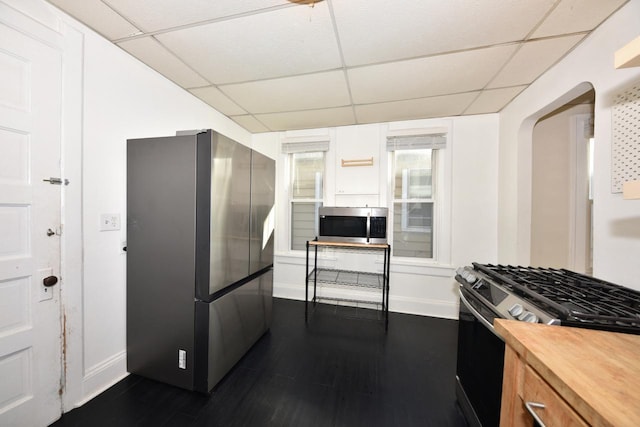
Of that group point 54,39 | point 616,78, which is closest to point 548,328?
point 616,78

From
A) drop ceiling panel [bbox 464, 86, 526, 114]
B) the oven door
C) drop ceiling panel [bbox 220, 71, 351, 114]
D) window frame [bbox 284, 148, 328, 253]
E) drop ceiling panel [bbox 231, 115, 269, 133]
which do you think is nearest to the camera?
the oven door

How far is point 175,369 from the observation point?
5.35ft

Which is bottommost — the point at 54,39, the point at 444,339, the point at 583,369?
the point at 444,339

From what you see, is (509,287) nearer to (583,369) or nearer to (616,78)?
(583,369)

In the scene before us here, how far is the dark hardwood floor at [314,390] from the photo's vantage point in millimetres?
1452

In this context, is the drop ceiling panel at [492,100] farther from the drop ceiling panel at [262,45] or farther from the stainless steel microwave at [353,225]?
the drop ceiling panel at [262,45]

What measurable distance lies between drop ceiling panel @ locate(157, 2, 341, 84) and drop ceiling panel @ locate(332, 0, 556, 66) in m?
0.15

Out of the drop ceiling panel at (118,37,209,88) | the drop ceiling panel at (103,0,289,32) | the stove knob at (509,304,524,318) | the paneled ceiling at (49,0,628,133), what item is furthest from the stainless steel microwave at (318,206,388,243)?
the drop ceiling panel at (103,0,289,32)

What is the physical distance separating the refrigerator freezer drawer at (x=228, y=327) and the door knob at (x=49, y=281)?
2.69 ft

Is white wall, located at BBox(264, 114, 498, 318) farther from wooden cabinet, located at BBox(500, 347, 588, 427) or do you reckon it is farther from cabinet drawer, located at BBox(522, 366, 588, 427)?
cabinet drawer, located at BBox(522, 366, 588, 427)

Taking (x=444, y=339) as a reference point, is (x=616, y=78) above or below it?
above

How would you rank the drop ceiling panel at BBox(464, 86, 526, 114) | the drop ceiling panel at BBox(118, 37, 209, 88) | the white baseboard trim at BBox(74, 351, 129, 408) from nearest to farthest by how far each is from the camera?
the white baseboard trim at BBox(74, 351, 129, 408) → the drop ceiling panel at BBox(118, 37, 209, 88) → the drop ceiling panel at BBox(464, 86, 526, 114)

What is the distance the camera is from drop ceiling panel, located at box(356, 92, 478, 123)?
2.37 metres

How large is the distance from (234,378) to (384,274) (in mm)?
2009
